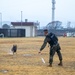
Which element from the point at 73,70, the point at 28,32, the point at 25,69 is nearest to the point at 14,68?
the point at 25,69

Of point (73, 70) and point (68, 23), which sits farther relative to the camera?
point (68, 23)

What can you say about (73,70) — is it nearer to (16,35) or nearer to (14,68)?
(14,68)

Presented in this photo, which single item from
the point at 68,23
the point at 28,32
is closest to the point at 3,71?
the point at 28,32

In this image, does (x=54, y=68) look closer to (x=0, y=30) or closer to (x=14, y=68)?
(x=14, y=68)

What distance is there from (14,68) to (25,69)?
61cm

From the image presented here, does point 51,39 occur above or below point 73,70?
above

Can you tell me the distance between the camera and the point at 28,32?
84.8 m

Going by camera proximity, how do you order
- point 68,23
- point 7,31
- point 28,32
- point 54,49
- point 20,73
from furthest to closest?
point 68,23, point 28,32, point 7,31, point 54,49, point 20,73

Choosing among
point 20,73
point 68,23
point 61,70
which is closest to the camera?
point 20,73

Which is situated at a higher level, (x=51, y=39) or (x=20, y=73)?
(x=51, y=39)

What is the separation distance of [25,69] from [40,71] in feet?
2.96

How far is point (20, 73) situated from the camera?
13.7 meters

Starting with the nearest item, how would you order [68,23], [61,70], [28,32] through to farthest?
[61,70] < [28,32] < [68,23]

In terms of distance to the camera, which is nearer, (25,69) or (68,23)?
(25,69)
